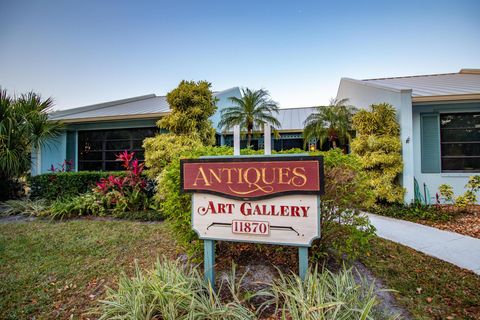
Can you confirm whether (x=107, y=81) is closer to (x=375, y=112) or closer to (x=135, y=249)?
(x=135, y=249)

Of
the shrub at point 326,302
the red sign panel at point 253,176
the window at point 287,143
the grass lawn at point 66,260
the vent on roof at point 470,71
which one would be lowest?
the grass lawn at point 66,260

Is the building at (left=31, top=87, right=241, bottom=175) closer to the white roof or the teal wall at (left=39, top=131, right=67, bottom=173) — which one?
the teal wall at (left=39, top=131, right=67, bottom=173)

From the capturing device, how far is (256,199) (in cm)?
247

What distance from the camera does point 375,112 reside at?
748 centimetres

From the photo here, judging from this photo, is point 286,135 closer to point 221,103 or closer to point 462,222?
point 221,103

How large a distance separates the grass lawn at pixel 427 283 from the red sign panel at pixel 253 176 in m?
1.81

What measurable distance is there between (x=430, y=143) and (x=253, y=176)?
335 inches

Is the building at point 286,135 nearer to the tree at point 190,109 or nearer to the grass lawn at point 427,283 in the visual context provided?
the tree at point 190,109

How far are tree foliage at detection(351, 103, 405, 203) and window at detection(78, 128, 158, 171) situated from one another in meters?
8.32

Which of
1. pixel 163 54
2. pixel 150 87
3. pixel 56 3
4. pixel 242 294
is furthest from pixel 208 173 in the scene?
pixel 150 87

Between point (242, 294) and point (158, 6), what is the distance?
980 centimetres

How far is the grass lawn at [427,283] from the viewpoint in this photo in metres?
2.49

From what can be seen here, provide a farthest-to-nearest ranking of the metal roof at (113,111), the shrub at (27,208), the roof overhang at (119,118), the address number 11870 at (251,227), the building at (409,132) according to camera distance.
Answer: the metal roof at (113,111) → the roof overhang at (119,118) → the building at (409,132) → the shrub at (27,208) → the address number 11870 at (251,227)

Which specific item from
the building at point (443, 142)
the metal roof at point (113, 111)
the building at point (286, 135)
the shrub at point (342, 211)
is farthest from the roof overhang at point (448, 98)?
the metal roof at point (113, 111)
